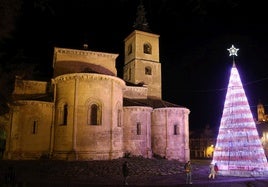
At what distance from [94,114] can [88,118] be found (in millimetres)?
737

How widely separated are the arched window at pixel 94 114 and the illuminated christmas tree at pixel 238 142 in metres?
9.75

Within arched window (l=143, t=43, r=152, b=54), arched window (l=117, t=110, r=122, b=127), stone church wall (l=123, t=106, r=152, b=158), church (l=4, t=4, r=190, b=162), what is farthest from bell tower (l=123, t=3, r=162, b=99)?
arched window (l=117, t=110, r=122, b=127)

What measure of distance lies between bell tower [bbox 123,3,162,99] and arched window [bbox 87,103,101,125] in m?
12.2

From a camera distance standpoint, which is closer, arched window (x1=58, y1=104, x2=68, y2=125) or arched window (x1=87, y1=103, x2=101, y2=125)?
arched window (x1=87, y1=103, x2=101, y2=125)

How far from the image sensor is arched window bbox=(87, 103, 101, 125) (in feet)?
80.2

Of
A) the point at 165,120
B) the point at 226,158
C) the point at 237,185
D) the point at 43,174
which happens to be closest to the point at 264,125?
the point at 165,120

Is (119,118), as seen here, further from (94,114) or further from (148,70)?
(148,70)

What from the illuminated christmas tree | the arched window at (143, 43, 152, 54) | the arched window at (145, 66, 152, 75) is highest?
the arched window at (143, 43, 152, 54)

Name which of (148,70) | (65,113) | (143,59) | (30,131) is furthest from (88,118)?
(143,59)

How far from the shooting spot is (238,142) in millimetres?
19984

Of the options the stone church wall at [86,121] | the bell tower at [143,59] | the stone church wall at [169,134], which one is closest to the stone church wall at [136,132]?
the stone church wall at [169,134]

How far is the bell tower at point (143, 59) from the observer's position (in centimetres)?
3756

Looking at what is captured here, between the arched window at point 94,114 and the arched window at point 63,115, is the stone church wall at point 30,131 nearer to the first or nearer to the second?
the arched window at point 63,115

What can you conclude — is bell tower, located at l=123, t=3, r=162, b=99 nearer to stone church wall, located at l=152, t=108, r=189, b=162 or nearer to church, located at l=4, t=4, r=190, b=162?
church, located at l=4, t=4, r=190, b=162
